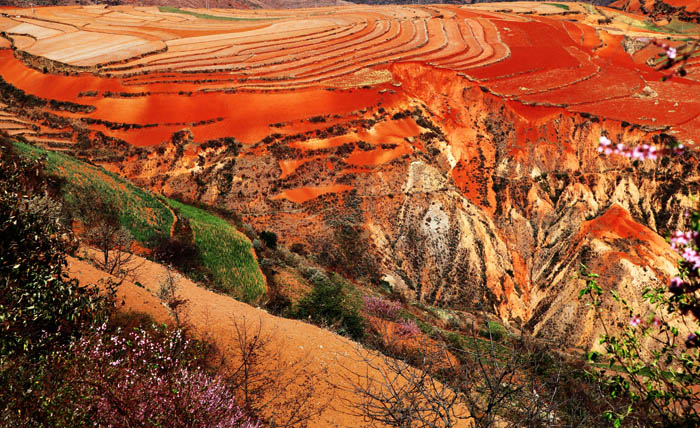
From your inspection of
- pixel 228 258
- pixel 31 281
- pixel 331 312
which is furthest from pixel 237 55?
pixel 31 281

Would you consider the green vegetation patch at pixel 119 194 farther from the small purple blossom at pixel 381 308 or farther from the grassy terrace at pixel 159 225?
the small purple blossom at pixel 381 308

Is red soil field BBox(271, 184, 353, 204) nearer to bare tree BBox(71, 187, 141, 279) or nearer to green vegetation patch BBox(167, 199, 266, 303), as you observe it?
green vegetation patch BBox(167, 199, 266, 303)


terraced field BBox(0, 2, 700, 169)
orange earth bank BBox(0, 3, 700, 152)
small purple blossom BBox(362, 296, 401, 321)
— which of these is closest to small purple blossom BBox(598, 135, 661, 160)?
small purple blossom BBox(362, 296, 401, 321)

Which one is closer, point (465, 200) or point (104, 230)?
point (104, 230)

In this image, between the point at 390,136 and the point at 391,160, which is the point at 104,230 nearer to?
the point at 391,160

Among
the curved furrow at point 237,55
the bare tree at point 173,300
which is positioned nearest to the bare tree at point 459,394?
the bare tree at point 173,300

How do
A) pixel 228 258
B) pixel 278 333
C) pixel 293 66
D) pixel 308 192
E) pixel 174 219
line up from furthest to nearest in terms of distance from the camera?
pixel 293 66
pixel 308 192
pixel 174 219
pixel 228 258
pixel 278 333

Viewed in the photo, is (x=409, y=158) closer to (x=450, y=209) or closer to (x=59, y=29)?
(x=450, y=209)
